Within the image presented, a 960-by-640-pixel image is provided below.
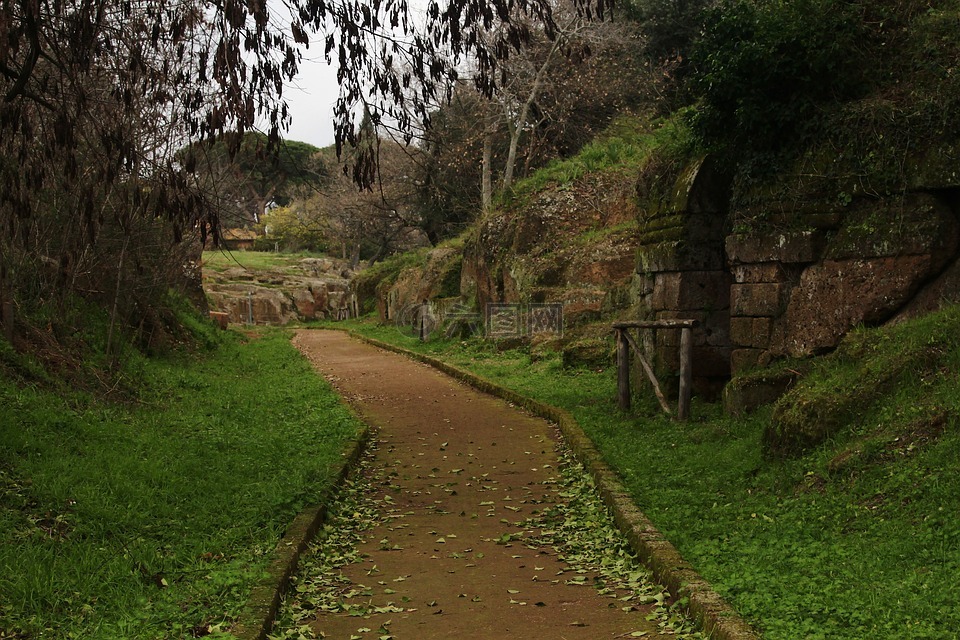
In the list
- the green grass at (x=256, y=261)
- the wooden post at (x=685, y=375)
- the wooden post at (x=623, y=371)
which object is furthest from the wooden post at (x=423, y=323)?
the green grass at (x=256, y=261)

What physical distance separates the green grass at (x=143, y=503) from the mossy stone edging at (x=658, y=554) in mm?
2491

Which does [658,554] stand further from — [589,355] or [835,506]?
[589,355]

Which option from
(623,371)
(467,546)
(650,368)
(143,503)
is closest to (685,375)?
(650,368)

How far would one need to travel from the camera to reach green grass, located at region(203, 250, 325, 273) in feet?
137

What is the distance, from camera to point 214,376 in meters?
15.1

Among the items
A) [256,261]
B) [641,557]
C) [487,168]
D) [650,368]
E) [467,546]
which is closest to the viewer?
[641,557]

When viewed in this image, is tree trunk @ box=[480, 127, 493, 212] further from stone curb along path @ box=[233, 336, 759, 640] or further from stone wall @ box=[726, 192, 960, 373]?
stone curb along path @ box=[233, 336, 759, 640]

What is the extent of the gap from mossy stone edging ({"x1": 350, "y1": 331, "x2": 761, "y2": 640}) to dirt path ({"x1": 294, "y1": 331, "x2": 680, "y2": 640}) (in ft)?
0.93

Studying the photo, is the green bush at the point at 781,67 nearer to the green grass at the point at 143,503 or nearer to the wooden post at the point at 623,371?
the wooden post at the point at 623,371

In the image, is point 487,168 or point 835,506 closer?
point 835,506

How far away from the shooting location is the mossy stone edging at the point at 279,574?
14.9 feet

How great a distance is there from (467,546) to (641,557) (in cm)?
138

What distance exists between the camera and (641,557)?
18.9 feet

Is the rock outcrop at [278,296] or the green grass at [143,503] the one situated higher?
the rock outcrop at [278,296]
